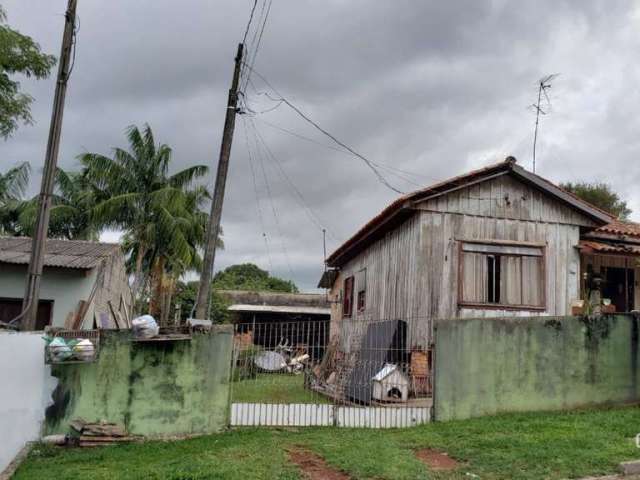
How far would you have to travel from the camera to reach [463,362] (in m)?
9.42

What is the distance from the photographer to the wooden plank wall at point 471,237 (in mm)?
12062

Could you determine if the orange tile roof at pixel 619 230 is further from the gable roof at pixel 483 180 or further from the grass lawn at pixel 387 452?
the grass lawn at pixel 387 452

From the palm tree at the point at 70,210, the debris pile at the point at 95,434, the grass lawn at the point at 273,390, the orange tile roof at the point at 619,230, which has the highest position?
the palm tree at the point at 70,210

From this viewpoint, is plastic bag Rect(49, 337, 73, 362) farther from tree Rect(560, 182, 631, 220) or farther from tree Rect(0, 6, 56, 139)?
tree Rect(560, 182, 631, 220)

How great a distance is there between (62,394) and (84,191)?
1713 cm

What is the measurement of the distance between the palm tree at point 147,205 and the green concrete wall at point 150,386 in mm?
13377

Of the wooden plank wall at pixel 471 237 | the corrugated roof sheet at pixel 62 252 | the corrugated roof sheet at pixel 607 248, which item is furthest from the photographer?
the corrugated roof sheet at pixel 62 252

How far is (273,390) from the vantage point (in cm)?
941

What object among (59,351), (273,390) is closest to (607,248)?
(273,390)

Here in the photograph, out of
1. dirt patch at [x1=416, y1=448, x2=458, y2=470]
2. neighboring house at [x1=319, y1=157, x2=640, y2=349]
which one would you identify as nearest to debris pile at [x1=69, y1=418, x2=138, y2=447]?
dirt patch at [x1=416, y1=448, x2=458, y2=470]

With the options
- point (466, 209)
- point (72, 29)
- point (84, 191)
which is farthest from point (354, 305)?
point (84, 191)

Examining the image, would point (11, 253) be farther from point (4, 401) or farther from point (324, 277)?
point (324, 277)

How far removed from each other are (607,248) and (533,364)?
5.06 meters

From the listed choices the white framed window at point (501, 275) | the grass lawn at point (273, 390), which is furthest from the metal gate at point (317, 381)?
the white framed window at point (501, 275)
